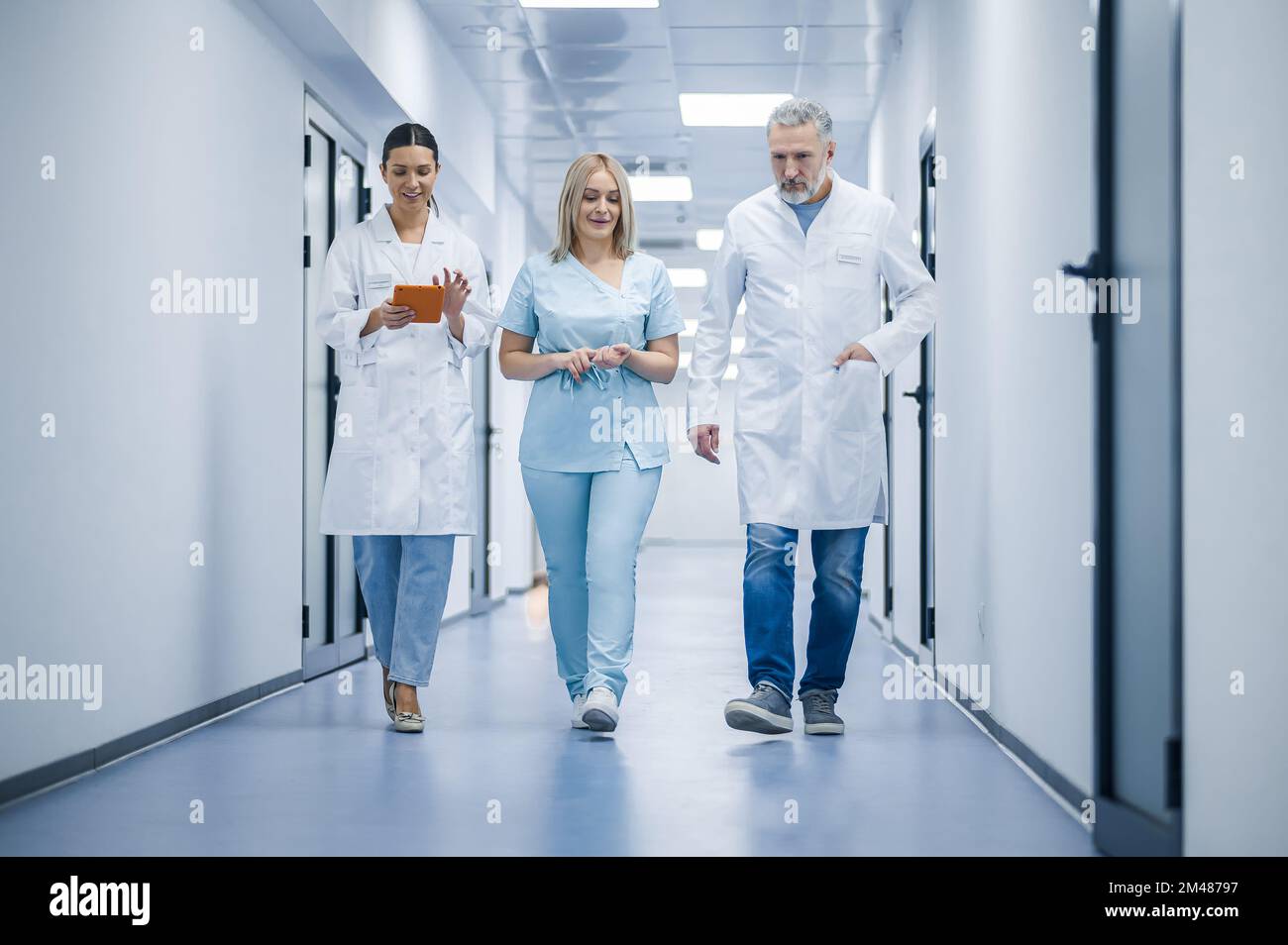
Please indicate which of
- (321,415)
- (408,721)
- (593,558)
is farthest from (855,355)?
(321,415)

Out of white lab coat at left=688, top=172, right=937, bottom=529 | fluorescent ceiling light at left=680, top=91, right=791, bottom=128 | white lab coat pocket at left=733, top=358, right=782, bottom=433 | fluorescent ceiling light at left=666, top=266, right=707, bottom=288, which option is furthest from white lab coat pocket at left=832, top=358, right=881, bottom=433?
fluorescent ceiling light at left=666, top=266, right=707, bottom=288

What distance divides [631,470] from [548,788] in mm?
884

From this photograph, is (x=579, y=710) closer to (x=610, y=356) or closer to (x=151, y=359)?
(x=610, y=356)

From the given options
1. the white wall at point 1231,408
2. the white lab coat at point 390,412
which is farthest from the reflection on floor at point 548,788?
the white lab coat at point 390,412

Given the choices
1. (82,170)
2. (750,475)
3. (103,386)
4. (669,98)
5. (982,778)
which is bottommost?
(982,778)

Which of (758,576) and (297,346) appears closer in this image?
(758,576)

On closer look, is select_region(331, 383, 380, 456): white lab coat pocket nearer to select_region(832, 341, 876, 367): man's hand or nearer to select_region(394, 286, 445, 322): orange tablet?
select_region(394, 286, 445, 322): orange tablet

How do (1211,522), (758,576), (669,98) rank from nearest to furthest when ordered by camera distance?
(1211,522), (758,576), (669,98)

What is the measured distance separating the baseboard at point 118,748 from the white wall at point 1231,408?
6.66ft

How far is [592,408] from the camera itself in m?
3.15
